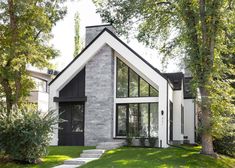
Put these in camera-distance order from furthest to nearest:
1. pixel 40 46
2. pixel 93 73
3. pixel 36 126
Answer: pixel 93 73 < pixel 40 46 < pixel 36 126

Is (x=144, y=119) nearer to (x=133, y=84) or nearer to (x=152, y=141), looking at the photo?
(x=152, y=141)

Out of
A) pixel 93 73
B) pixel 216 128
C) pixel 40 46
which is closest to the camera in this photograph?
pixel 216 128

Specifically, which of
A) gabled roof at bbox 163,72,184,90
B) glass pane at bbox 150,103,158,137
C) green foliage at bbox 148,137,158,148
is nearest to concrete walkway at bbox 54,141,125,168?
green foliage at bbox 148,137,158,148

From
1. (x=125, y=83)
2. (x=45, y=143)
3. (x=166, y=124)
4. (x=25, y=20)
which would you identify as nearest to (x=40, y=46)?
(x=25, y=20)

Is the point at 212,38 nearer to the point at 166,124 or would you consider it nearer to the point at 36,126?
the point at 166,124

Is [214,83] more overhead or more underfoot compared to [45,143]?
more overhead

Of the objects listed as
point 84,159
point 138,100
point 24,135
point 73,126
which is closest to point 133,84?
point 138,100

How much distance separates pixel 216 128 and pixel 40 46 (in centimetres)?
1191

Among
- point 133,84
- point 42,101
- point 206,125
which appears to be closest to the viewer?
point 206,125

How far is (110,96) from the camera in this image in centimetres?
2244

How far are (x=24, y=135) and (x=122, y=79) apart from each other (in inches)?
371

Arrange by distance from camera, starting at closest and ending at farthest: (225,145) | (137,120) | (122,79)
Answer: (225,145) → (137,120) → (122,79)

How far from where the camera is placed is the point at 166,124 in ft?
68.2

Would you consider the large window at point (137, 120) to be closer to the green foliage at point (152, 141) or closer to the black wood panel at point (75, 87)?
the green foliage at point (152, 141)
